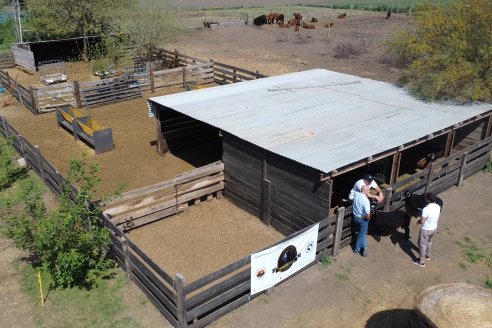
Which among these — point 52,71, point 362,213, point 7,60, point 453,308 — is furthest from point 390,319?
point 7,60

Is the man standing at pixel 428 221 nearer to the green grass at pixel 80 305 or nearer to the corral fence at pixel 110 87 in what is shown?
the green grass at pixel 80 305

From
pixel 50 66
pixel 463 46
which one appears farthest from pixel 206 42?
pixel 463 46

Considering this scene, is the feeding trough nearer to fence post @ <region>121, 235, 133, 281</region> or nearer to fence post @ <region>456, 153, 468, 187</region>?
fence post @ <region>121, 235, 133, 281</region>

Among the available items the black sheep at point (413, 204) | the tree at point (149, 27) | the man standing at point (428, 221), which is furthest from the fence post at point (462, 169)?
the tree at point (149, 27)

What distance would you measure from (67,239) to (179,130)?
756cm

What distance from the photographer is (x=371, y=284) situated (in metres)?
8.81

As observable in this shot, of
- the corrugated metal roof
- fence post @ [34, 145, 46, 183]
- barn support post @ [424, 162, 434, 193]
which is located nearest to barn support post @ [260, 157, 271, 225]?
the corrugated metal roof

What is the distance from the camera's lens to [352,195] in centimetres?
971

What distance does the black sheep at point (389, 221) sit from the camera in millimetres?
9820

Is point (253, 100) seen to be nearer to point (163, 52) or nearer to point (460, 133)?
point (460, 133)

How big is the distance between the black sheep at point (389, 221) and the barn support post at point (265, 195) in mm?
2507

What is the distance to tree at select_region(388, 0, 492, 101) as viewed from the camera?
1388 cm

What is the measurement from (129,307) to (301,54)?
91.8 feet

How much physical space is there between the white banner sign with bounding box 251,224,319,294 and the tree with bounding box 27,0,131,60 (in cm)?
2442
